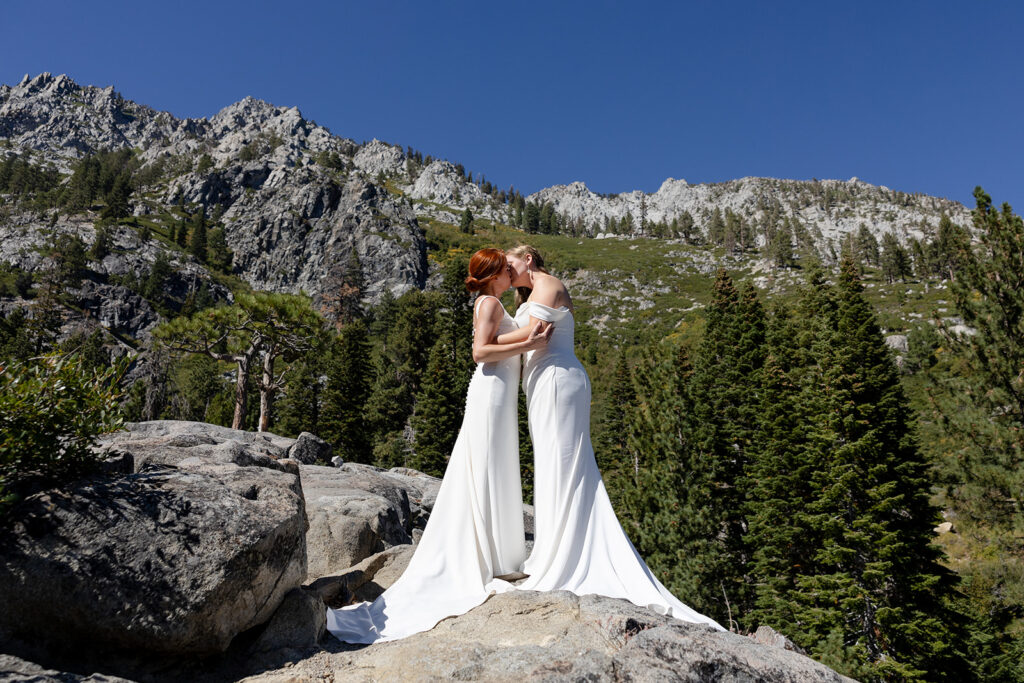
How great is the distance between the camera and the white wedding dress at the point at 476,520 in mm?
4941

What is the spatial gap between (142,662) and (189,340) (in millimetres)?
22901

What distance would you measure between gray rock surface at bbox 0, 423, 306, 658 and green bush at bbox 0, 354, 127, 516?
28 cm

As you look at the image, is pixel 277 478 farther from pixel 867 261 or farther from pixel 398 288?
pixel 867 261

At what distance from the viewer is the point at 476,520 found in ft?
17.6

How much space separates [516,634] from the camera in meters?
3.84

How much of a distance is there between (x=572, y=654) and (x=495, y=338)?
3016 millimetres

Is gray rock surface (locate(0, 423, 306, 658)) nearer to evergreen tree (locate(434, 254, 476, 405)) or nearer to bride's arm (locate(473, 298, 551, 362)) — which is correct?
bride's arm (locate(473, 298, 551, 362))

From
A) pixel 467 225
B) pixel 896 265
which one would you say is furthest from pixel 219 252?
pixel 896 265

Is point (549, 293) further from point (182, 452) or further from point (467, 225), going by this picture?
point (467, 225)

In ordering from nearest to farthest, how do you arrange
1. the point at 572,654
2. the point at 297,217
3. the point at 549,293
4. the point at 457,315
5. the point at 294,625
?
the point at 572,654 < the point at 294,625 < the point at 549,293 < the point at 457,315 < the point at 297,217

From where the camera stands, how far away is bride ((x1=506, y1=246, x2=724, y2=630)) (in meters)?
4.77

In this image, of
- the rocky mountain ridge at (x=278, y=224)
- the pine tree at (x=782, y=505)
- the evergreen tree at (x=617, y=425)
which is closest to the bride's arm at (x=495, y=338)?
the pine tree at (x=782, y=505)

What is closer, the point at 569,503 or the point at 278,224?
the point at 569,503

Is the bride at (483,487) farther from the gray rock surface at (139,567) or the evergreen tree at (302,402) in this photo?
the evergreen tree at (302,402)
